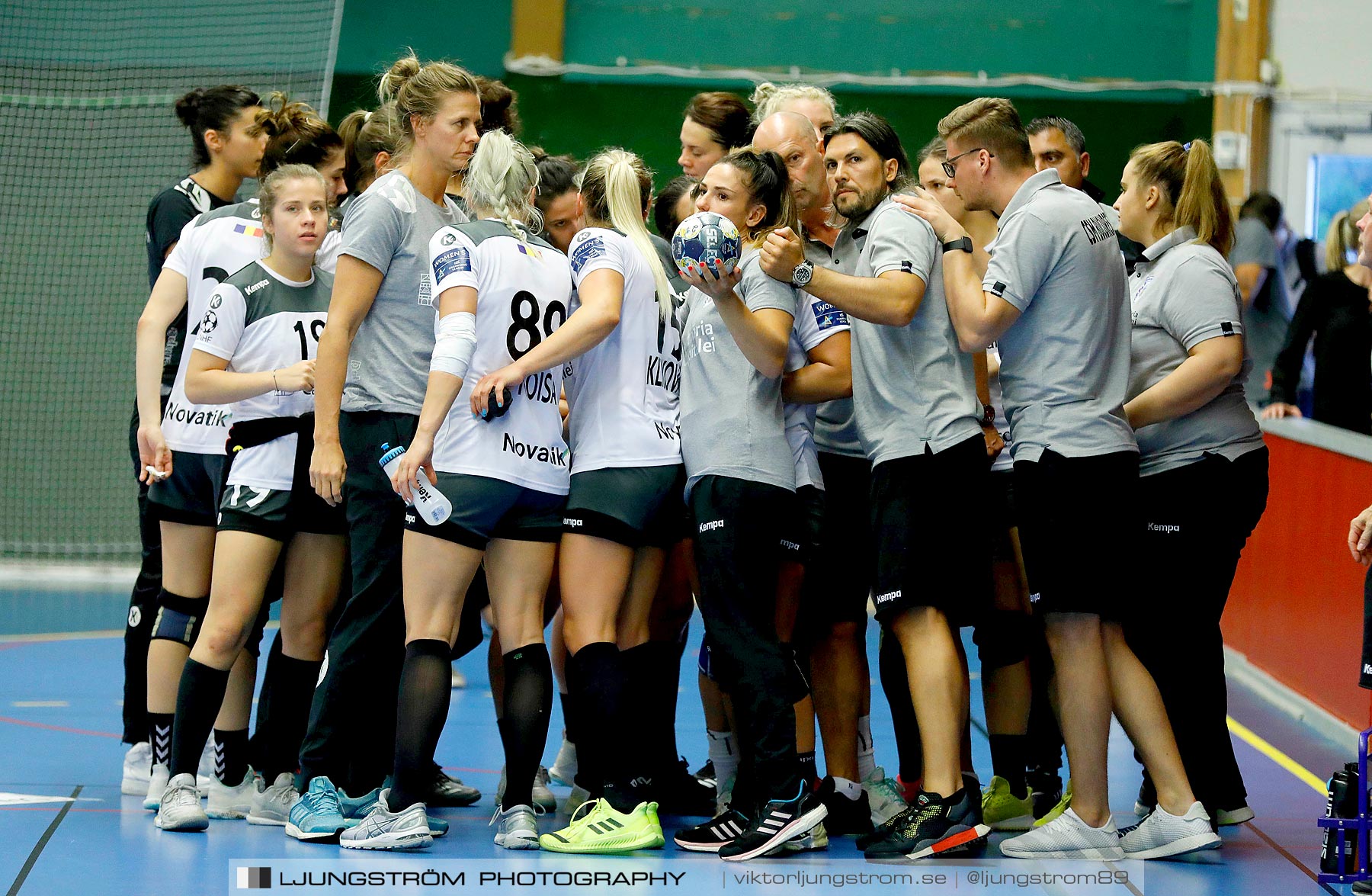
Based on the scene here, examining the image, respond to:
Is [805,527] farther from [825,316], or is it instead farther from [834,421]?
[825,316]

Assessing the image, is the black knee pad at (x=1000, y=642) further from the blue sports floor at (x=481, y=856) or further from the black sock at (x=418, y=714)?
the black sock at (x=418, y=714)

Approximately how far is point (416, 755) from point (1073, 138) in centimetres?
311

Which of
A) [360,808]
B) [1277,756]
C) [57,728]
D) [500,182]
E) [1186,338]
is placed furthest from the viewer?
[57,728]

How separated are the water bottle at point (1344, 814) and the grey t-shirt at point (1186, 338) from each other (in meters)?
0.97

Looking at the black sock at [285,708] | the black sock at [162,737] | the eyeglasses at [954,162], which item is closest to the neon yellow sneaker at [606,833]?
the black sock at [285,708]

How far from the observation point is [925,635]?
12.2 feet

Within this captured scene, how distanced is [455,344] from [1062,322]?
5.10 ft

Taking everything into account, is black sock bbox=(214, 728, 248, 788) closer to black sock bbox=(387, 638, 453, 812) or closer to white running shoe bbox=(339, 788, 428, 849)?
white running shoe bbox=(339, 788, 428, 849)

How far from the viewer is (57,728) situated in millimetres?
5324

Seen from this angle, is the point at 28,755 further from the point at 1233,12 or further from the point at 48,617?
the point at 1233,12

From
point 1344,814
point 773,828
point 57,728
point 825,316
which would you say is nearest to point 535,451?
point 825,316

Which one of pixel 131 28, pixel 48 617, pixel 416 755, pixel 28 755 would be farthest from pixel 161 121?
pixel 416 755

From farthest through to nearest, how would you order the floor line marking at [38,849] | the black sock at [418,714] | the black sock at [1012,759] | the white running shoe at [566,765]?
1. the white running shoe at [566,765]
2. the black sock at [1012,759]
3. the black sock at [418,714]
4. the floor line marking at [38,849]

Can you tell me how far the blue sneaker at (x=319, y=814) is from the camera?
3.71 meters
